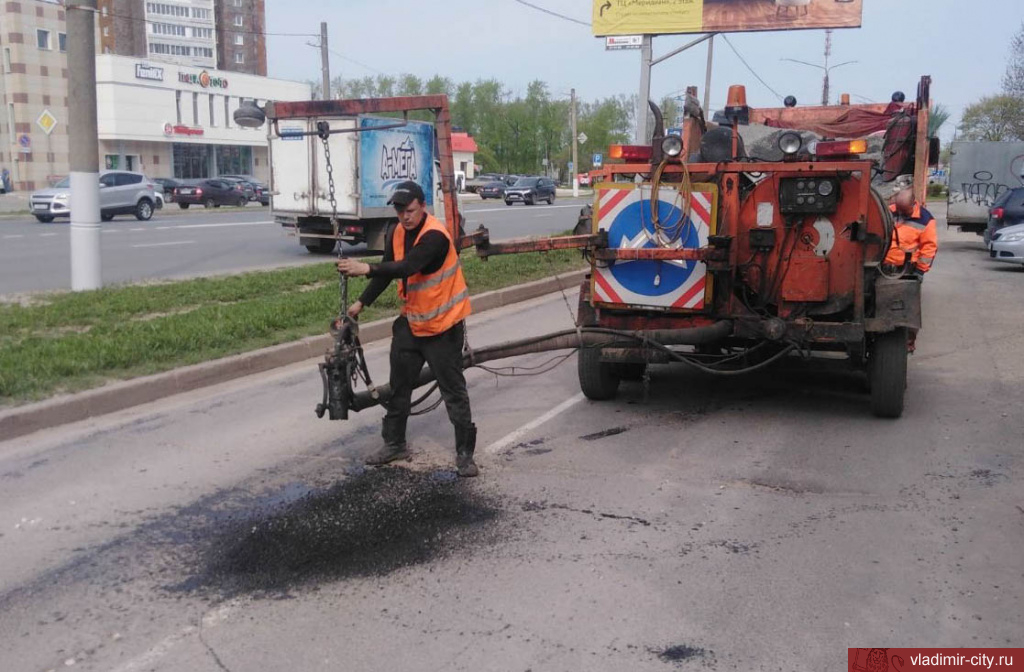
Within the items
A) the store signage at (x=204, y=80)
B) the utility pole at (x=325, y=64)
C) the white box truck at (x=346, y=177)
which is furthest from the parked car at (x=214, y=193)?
the store signage at (x=204, y=80)

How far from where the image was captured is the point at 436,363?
19.2ft

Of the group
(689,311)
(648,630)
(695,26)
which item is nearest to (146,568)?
(648,630)

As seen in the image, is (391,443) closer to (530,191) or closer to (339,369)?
(339,369)

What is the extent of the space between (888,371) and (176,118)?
70.0m

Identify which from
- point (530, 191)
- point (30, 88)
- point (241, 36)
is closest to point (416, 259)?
point (530, 191)

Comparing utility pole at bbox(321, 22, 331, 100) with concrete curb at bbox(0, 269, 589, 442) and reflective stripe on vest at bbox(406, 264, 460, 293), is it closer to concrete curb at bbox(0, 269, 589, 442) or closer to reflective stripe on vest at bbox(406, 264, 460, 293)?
concrete curb at bbox(0, 269, 589, 442)

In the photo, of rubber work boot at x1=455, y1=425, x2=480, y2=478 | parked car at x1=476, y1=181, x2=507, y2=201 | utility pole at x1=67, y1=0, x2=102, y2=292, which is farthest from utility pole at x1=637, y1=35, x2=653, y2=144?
parked car at x1=476, y1=181, x2=507, y2=201

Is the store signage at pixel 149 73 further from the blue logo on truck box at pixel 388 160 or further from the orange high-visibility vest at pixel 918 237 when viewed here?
the orange high-visibility vest at pixel 918 237

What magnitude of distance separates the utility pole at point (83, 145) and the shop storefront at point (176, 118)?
50817 millimetres

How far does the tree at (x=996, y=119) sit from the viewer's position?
40750mm

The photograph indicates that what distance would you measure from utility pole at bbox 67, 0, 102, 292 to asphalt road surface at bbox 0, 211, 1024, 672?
5390 millimetres

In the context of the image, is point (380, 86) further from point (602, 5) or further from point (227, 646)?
point (227, 646)

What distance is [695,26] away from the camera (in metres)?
29.7

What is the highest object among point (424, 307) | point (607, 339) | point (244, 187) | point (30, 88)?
point (30, 88)
